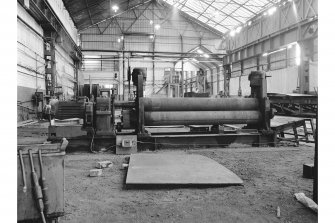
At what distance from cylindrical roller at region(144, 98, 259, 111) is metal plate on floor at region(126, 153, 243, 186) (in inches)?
62.8

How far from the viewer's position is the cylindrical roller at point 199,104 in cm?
595

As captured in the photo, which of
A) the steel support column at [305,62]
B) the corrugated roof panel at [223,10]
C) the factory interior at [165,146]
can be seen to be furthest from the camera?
the corrugated roof panel at [223,10]

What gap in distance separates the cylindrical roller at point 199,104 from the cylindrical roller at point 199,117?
0.10m

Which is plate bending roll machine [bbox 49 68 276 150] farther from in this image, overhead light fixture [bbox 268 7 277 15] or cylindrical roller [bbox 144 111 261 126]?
overhead light fixture [bbox 268 7 277 15]

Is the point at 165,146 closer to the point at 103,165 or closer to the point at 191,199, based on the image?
the point at 103,165

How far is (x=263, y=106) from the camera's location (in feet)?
21.0

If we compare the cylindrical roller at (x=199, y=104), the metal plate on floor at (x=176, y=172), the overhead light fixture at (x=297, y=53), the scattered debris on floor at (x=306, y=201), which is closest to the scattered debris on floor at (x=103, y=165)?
the metal plate on floor at (x=176, y=172)

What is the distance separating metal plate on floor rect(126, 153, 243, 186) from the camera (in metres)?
3.36

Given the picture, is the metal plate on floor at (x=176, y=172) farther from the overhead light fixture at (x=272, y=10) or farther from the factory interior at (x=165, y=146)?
the overhead light fixture at (x=272, y=10)

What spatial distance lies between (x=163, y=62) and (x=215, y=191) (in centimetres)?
2294

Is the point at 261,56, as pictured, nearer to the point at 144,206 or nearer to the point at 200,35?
the point at 200,35

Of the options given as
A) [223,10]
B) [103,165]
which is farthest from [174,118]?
[223,10]

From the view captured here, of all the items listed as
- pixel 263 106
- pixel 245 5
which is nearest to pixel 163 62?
pixel 245 5

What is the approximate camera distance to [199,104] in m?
6.14
